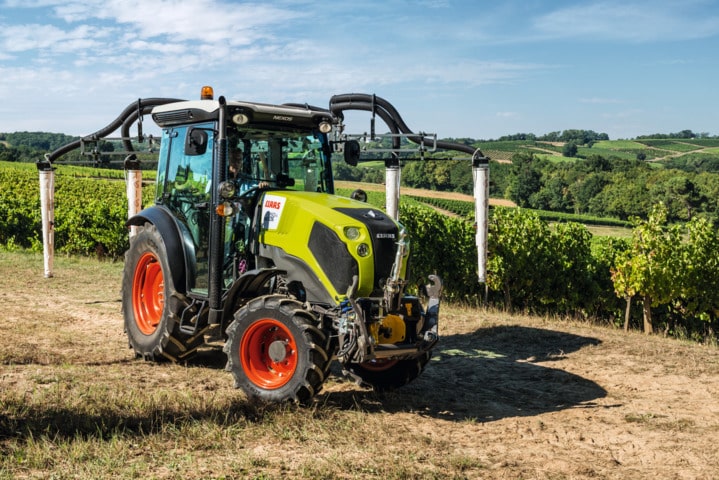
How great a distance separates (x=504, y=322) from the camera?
1288 cm

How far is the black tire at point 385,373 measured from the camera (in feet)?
25.6

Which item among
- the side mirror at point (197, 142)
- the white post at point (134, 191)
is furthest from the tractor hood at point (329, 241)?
the white post at point (134, 191)

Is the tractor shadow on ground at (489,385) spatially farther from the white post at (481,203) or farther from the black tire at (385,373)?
the white post at (481,203)

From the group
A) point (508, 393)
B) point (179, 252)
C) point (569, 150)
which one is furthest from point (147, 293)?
point (569, 150)

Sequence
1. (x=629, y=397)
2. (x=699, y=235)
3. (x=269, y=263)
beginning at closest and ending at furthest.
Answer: (x=269, y=263)
(x=629, y=397)
(x=699, y=235)

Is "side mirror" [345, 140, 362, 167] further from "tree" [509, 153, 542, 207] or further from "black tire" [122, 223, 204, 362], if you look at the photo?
"tree" [509, 153, 542, 207]

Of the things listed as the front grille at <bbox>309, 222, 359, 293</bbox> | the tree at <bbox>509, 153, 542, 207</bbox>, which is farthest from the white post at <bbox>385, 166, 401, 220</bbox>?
the tree at <bbox>509, 153, 542, 207</bbox>

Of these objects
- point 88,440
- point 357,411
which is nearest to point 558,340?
point 357,411

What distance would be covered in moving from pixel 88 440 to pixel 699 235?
15.9 metres

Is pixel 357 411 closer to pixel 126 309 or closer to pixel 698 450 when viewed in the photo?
pixel 698 450

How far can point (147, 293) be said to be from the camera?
364 inches

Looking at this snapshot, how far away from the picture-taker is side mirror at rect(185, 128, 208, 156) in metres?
7.30

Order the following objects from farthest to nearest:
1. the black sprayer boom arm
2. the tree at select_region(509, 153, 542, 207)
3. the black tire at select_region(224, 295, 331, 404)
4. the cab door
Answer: the tree at select_region(509, 153, 542, 207)
the black sprayer boom arm
the cab door
the black tire at select_region(224, 295, 331, 404)

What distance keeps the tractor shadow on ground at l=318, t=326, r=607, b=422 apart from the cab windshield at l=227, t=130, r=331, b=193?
7.73 feet
